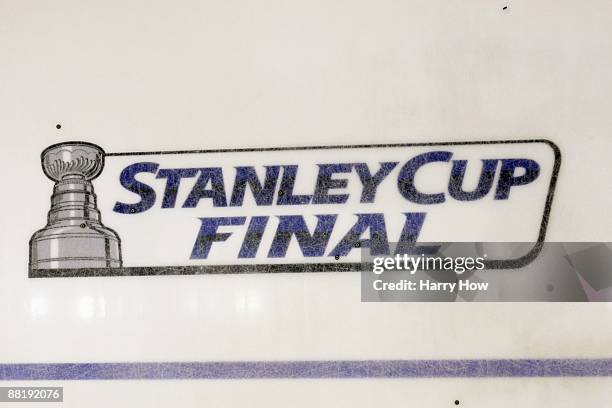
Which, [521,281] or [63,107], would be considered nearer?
[521,281]

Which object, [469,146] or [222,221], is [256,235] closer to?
[222,221]

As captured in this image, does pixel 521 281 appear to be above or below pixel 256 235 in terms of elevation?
below

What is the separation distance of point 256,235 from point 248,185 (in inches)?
7.6

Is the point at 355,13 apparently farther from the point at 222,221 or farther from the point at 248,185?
the point at 222,221

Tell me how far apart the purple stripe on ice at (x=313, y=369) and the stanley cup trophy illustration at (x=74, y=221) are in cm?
39

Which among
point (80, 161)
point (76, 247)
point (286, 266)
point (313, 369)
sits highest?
point (80, 161)

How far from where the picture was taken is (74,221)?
2.26 meters

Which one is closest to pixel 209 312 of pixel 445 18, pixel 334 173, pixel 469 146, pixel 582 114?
pixel 334 173

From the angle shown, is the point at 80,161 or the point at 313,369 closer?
the point at 313,369

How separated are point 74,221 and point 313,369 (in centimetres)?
106

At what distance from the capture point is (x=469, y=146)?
86.9 inches

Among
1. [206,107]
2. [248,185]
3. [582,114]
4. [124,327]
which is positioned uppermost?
[206,107]

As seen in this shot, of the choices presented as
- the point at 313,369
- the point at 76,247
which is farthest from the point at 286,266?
the point at 76,247

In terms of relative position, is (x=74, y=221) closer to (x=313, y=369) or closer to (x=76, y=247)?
(x=76, y=247)
